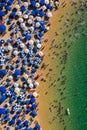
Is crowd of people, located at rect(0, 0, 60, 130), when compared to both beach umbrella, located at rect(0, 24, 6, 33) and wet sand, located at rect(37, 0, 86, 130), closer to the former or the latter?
beach umbrella, located at rect(0, 24, 6, 33)

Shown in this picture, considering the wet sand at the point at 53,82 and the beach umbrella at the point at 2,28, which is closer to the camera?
the beach umbrella at the point at 2,28

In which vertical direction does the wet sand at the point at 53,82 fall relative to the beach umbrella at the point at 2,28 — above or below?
below

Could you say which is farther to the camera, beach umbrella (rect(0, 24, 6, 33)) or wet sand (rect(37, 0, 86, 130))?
wet sand (rect(37, 0, 86, 130))

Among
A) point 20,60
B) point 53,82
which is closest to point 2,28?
point 20,60

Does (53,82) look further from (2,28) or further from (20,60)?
(2,28)

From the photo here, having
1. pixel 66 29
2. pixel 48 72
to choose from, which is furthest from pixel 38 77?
pixel 66 29

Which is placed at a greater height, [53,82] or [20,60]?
[20,60]

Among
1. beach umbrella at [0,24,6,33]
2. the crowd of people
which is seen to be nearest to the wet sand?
the crowd of people

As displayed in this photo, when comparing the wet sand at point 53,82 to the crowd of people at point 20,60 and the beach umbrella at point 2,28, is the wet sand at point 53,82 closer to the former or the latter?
the crowd of people at point 20,60

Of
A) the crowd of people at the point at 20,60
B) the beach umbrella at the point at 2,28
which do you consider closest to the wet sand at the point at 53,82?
the crowd of people at the point at 20,60
